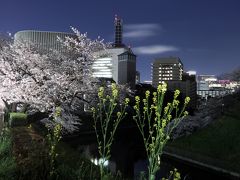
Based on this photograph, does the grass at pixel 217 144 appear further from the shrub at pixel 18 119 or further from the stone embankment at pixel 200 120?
the shrub at pixel 18 119

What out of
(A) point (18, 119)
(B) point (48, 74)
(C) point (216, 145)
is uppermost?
(B) point (48, 74)

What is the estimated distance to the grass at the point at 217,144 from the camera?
33.8 m

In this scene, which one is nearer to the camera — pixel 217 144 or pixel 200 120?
pixel 217 144

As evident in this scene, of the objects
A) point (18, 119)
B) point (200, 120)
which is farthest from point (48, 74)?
point (200, 120)

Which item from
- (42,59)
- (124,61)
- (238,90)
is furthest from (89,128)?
(124,61)

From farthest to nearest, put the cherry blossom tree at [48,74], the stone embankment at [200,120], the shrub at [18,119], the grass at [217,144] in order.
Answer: the stone embankment at [200,120]
the grass at [217,144]
the cherry blossom tree at [48,74]
the shrub at [18,119]

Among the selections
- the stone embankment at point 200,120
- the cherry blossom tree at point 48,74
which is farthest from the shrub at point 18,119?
the stone embankment at point 200,120

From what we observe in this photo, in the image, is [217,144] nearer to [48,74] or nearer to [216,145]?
[216,145]

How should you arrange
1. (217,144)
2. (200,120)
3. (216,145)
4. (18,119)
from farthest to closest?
(200,120) → (217,144) → (216,145) → (18,119)

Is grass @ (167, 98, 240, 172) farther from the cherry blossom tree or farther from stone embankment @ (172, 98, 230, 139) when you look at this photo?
the cherry blossom tree

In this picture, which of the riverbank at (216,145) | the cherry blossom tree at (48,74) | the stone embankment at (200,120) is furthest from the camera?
the stone embankment at (200,120)

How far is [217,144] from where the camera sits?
3709cm

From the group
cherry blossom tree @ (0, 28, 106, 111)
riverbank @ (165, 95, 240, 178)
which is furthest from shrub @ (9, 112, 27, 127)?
riverbank @ (165, 95, 240, 178)

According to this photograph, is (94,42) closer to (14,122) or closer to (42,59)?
(42,59)
